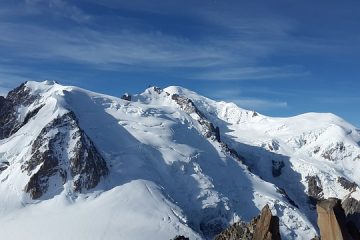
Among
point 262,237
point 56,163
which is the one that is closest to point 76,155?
point 56,163

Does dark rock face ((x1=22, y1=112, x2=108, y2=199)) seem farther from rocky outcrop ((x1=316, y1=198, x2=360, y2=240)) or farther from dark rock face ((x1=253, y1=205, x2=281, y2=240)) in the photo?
rocky outcrop ((x1=316, y1=198, x2=360, y2=240))

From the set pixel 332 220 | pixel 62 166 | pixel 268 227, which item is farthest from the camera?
pixel 62 166

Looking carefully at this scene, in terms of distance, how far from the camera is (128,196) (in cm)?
18812

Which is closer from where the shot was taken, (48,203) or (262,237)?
(262,237)

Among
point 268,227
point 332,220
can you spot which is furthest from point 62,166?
point 332,220

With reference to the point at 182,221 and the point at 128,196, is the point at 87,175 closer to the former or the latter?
the point at 128,196

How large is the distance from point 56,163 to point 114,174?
760 inches

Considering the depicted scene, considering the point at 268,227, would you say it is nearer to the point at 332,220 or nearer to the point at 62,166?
the point at 332,220

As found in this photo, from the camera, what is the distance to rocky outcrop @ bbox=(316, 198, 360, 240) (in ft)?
64.7

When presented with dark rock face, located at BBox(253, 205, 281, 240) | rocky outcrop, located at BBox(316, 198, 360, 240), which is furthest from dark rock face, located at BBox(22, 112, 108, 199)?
rocky outcrop, located at BBox(316, 198, 360, 240)

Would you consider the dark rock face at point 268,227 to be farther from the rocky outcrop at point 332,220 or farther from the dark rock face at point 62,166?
the dark rock face at point 62,166

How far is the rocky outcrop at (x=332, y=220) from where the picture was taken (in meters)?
19.7

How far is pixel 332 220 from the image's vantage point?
19812 millimetres

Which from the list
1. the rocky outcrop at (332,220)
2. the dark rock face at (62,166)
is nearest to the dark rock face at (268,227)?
the rocky outcrop at (332,220)
